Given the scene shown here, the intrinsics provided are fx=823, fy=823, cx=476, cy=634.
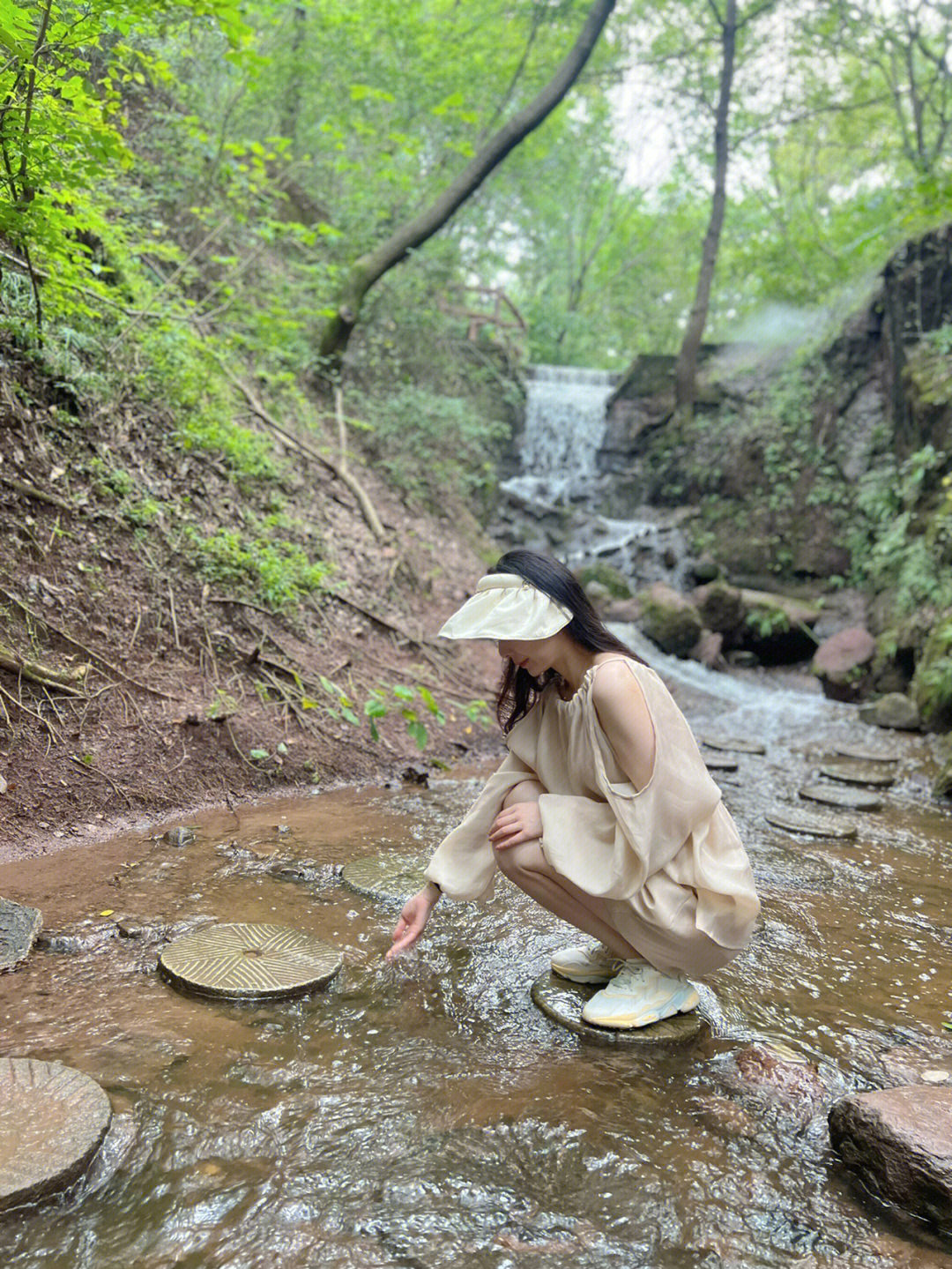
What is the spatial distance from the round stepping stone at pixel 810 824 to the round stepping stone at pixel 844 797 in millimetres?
394

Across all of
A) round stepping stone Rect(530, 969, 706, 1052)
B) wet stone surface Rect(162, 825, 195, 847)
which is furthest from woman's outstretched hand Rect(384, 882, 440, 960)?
wet stone surface Rect(162, 825, 195, 847)

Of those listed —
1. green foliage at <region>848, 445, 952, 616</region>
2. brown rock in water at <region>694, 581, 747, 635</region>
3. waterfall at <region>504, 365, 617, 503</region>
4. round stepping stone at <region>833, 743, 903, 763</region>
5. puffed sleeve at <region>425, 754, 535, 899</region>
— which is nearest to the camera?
puffed sleeve at <region>425, 754, 535, 899</region>

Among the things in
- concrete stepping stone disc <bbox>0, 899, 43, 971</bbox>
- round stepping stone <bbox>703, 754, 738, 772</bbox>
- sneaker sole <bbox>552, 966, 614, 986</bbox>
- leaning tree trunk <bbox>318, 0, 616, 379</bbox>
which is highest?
leaning tree trunk <bbox>318, 0, 616, 379</bbox>

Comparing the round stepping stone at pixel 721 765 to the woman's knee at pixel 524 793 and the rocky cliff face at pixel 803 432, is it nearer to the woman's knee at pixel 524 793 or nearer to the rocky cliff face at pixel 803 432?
the woman's knee at pixel 524 793

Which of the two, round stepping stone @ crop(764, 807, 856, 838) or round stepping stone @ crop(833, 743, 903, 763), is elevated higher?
round stepping stone @ crop(764, 807, 856, 838)

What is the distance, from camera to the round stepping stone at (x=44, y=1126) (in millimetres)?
1541

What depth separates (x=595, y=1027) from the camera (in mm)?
2348

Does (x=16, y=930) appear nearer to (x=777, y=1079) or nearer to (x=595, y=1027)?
(x=595, y=1027)

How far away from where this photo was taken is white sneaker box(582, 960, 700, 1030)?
2.35m

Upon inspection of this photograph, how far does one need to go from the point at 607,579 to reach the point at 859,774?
20.1 ft

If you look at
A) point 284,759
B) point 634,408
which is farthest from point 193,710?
point 634,408

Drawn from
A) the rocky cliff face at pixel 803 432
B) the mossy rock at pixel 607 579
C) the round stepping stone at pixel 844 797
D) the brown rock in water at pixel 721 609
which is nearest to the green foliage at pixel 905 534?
the rocky cliff face at pixel 803 432

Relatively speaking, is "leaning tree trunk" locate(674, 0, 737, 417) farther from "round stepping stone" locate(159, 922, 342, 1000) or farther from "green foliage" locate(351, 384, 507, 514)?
"round stepping stone" locate(159, 922, 342, 1000)

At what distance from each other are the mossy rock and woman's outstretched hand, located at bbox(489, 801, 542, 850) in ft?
32.1
